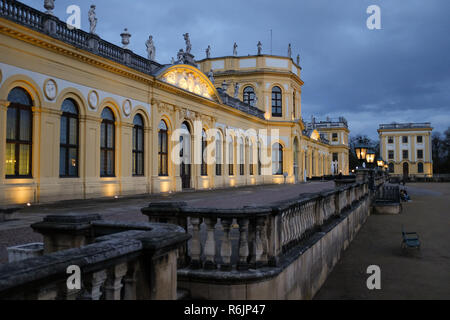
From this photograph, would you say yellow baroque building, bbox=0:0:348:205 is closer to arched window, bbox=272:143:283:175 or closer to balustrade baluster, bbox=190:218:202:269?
arched window, bbox=272:143:283:175

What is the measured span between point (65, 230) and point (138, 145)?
16.2 m

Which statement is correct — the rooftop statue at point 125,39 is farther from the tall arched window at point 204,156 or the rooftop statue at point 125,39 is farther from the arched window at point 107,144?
the tall arched window at point 204,156

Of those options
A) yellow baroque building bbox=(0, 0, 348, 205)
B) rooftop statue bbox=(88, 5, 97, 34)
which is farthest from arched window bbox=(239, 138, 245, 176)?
rooftop statue bbox=(88, 5, 97, 34)

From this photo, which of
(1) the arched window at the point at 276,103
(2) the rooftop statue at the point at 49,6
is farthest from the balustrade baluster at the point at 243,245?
(1) the arched window at the point at 276,103

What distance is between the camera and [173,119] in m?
21.9

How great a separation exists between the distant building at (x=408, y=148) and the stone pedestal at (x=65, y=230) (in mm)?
85446

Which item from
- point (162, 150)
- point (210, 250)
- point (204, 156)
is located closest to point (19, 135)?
point (162, 150)

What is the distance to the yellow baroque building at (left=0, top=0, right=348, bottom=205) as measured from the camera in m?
12.9

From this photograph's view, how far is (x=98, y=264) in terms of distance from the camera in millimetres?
2232

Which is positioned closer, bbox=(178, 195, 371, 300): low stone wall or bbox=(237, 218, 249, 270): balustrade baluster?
bbox=(178, 195, 371, 300): low stone wall

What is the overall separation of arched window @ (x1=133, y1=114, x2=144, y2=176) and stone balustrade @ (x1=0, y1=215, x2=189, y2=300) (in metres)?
15.7

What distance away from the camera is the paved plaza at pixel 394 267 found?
6.44 m

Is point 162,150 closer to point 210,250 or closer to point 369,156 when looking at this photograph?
point 369,156

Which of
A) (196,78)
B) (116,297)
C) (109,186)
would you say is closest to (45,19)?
(109,186)
